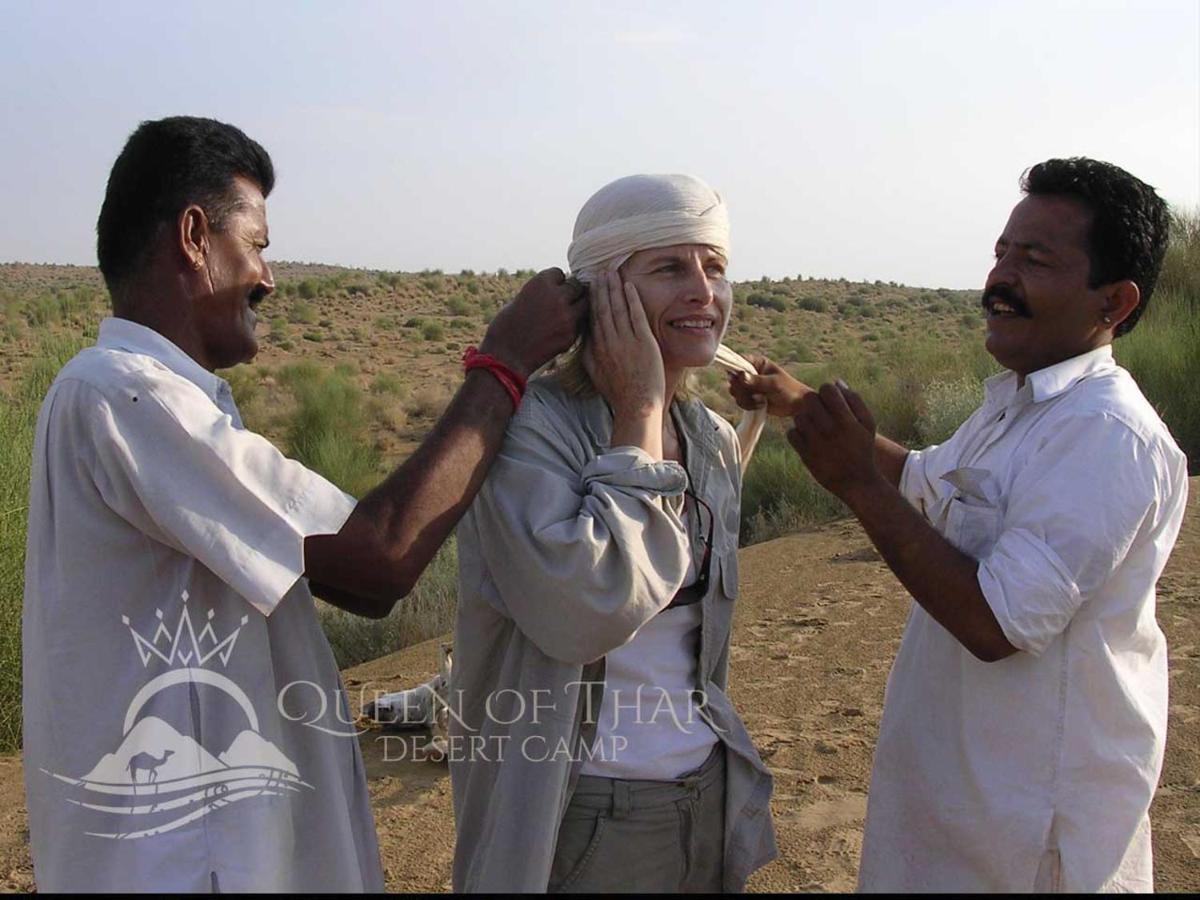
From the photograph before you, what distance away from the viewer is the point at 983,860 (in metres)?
2.35

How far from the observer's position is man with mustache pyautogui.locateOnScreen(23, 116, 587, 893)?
1861 mm

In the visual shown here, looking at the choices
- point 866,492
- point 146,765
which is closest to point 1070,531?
point 866,492

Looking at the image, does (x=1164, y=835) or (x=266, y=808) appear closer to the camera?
(x=266, y=808)

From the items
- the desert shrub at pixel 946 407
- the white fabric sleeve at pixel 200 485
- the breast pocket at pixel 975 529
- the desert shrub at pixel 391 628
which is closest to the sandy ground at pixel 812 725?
the desert shrub at pixel 391 628

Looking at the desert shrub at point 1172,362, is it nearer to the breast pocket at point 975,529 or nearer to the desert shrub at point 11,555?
the breast pocket at point 975,529

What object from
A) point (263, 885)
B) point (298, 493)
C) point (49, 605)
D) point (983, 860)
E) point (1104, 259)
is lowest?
point (983, 860)

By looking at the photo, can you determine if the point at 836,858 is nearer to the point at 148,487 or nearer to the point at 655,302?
the point at 655,302

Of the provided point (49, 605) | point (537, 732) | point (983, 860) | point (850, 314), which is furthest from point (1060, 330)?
point (850, 314)

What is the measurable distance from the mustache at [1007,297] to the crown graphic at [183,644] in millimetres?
1837

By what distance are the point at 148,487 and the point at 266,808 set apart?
596mm

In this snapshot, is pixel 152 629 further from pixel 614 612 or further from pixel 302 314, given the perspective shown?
pixel 302 314

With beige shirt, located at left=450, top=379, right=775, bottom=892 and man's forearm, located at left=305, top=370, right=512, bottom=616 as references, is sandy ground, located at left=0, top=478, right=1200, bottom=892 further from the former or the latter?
man's forearm, located at left=305, top=370, right=512, bottom=616

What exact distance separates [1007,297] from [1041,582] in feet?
2.55

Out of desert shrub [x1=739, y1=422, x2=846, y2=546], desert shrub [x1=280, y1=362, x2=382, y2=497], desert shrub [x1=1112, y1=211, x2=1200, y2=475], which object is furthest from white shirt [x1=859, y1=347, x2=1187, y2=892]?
desert shrub [x1=280, y1=362, x2=382, y2=497]
